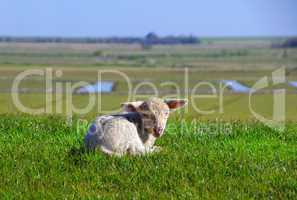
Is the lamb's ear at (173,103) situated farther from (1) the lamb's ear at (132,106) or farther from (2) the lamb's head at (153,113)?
(1) the lamb's ear at (132,106)

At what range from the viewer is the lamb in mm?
10031

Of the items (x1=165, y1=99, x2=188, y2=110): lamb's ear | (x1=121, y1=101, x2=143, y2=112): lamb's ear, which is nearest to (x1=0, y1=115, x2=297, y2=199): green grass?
(x1=165, y1=99, x2=188, y2=110): lamb's ear

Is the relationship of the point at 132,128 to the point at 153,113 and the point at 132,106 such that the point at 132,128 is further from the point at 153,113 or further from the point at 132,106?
the point at 132,106

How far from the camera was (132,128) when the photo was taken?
10.3 m

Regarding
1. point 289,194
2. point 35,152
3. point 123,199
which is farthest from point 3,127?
point 289,194

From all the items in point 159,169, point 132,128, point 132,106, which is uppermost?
point 132,106

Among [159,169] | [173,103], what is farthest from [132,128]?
[159,169]

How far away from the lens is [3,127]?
43.2 ft

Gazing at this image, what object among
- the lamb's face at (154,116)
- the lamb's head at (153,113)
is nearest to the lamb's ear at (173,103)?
the lamb's head at (153,113)

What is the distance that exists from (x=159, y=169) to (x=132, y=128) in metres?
1.29

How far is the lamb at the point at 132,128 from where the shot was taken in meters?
10.0

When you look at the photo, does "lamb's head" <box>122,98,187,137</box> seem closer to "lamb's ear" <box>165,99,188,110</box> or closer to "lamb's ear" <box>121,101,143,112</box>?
"lamb's ear" <box>121,101,143,112</box>

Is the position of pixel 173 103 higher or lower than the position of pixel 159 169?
higher

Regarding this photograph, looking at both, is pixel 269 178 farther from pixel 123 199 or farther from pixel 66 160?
pixel 66 160
